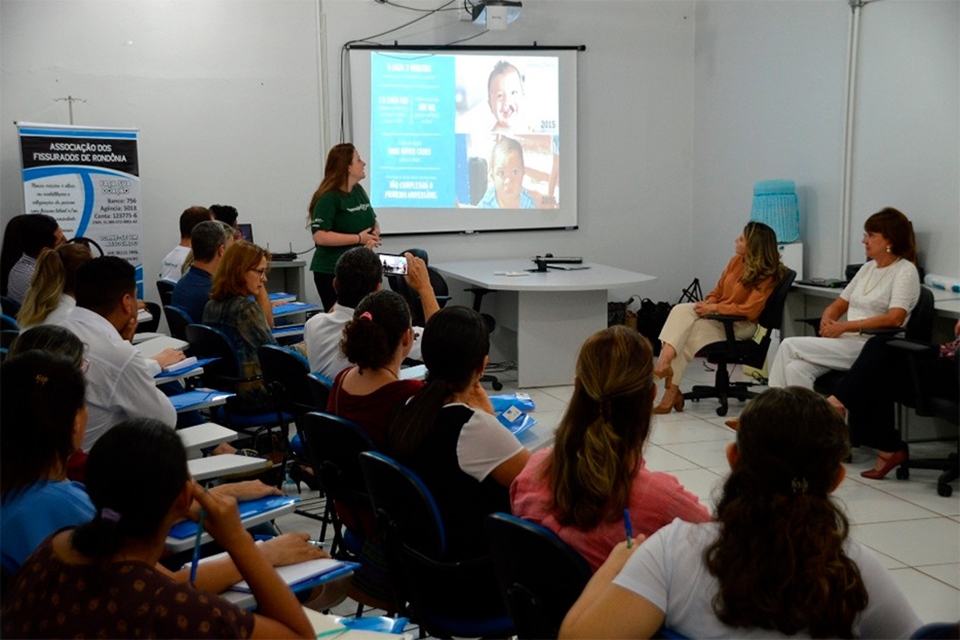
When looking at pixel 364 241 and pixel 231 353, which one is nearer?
pixel 231 353

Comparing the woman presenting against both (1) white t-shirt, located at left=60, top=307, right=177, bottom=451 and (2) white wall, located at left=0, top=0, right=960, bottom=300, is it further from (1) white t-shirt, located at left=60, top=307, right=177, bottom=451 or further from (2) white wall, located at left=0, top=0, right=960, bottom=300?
(1) white t-shirt, located at left=60, top=307, right=177, bottom=451

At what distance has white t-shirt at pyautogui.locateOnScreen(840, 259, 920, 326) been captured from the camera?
5.24 metres

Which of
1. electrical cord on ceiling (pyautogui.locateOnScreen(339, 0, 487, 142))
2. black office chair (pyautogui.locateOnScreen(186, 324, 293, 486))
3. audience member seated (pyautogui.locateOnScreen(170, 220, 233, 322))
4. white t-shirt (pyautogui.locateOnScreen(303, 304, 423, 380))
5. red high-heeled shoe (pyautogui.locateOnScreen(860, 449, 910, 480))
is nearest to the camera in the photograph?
white t-shirt (pyautogui.locateOnScreen(303, 304, 423, 380))

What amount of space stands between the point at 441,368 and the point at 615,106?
6528mm

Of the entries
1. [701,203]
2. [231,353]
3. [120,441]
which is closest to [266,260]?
[231,353]

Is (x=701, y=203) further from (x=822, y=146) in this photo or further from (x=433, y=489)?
(x=433, y=489)

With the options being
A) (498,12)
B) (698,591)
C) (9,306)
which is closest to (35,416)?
(698,591)

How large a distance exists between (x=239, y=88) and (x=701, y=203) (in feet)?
13.4

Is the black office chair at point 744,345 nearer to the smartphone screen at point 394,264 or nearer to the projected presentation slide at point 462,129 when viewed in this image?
the smartphone screen at point 394,264

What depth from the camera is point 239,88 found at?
787cm

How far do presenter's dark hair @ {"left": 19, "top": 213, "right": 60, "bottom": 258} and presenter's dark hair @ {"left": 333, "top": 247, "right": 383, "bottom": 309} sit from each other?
200 cm

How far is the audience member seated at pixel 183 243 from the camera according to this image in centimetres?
609

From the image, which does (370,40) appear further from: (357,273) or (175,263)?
(357,273)

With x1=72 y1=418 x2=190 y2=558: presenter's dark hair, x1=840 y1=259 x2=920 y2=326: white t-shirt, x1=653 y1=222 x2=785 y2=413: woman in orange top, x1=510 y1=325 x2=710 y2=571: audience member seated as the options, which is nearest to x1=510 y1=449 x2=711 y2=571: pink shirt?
x1=510 y1=325 x2=710 y2=571: audience member seated
